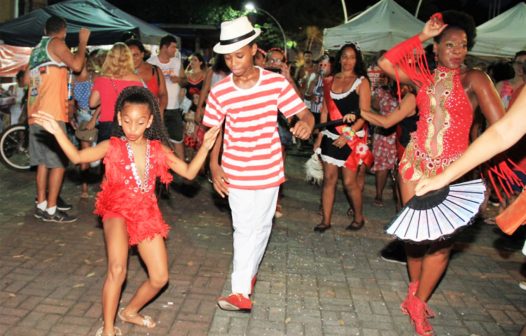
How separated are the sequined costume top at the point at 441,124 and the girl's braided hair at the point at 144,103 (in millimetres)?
1924

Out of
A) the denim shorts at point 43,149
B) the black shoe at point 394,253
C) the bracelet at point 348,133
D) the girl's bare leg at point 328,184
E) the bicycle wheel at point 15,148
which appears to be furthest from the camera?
the bicycle wheel at point 15,148

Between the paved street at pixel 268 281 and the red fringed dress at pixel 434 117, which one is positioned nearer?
the red fringed dress at pixel 434 117

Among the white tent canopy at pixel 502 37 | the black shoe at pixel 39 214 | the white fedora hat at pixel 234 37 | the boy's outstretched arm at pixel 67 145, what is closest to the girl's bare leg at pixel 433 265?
the white fedora hat at pixel 234 37

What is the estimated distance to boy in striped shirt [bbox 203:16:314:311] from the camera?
4145mm

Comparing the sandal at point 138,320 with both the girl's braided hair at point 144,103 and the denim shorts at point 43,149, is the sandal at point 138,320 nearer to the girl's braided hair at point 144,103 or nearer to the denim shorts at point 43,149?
the girl's braided hair at point 144,103

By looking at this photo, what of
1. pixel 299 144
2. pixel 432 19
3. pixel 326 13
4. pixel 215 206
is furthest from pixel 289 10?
pixel 432 19

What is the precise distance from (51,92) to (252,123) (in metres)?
3.32

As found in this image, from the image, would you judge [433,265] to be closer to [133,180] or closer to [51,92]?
[133,180]

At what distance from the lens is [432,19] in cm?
404

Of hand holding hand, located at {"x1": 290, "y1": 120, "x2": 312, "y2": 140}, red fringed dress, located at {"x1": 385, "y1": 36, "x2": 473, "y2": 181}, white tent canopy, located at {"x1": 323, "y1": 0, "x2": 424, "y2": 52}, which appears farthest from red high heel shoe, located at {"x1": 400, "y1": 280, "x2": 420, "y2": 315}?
white tent canopy, located at {"x1": 323, "y1": 0, "x2": 424, "y2": 52}

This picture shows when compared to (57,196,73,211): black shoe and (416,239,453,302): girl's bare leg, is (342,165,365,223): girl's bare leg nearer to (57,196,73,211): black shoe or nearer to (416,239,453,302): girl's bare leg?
(416,239,453,302): girl's bare leg

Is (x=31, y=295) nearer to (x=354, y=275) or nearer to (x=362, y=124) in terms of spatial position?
(x=354, y=275)

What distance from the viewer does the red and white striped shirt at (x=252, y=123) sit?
4.20 meters

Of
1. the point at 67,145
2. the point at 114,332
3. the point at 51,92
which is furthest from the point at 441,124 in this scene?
the point at 51,92
